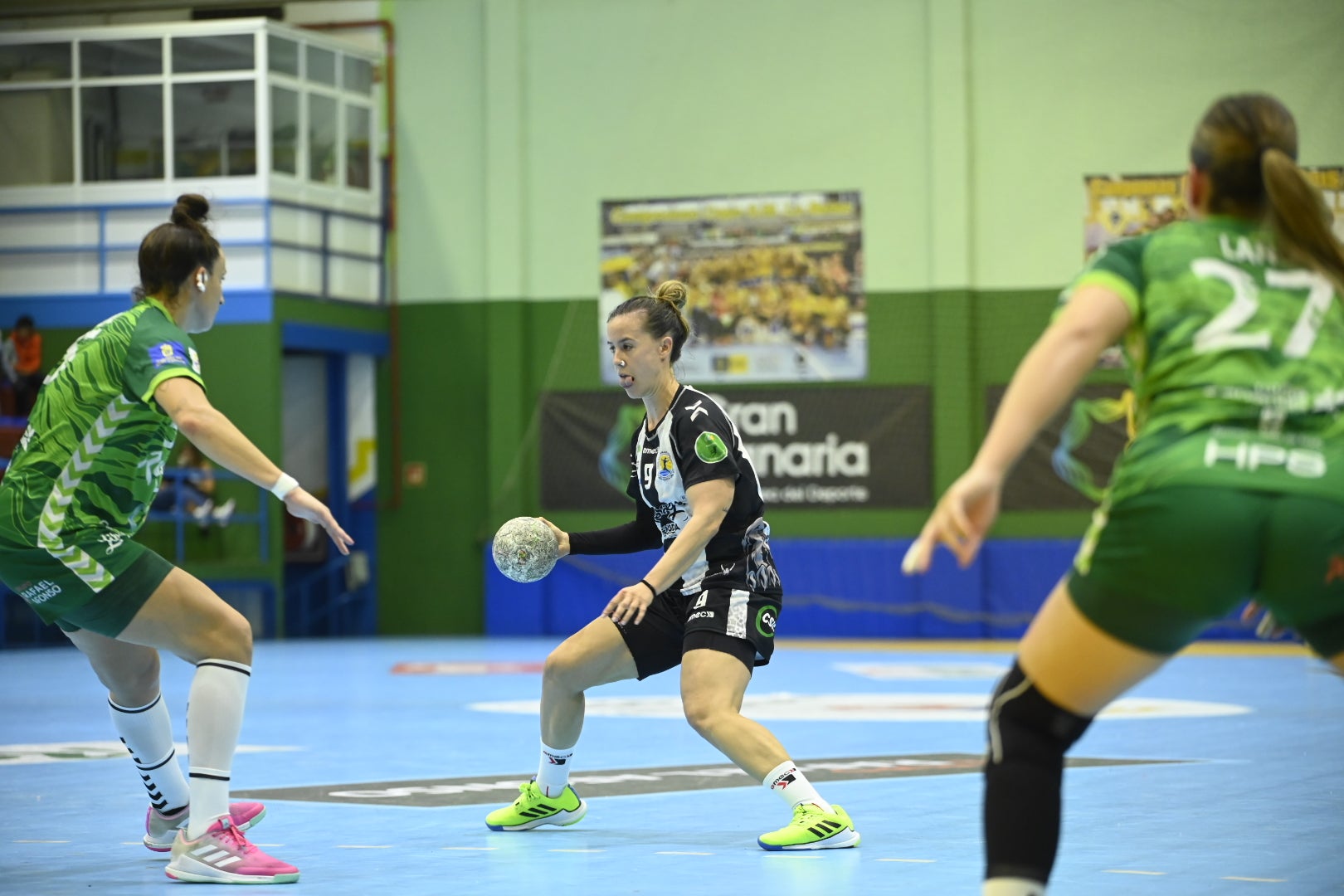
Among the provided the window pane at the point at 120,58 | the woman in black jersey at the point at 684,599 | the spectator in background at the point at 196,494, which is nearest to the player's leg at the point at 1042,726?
the woman in black jersey at the point at 684,599

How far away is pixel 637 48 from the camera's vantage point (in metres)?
20.5

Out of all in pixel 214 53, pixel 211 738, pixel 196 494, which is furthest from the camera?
pixel 214 53

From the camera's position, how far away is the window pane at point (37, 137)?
19.7m

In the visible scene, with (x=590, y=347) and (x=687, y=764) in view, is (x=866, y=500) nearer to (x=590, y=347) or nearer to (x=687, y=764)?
(x=590, y=347)

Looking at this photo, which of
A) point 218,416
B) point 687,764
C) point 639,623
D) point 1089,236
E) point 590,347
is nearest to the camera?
point 218,416

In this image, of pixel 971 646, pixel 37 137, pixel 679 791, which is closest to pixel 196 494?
pixel 37 137

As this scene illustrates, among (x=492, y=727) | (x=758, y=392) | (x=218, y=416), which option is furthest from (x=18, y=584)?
(x=758, y=392)

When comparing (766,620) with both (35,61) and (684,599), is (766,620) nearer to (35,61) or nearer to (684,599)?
(684,599)

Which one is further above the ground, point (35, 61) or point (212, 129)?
point (35, 61)

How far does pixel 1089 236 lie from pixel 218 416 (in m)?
16.1

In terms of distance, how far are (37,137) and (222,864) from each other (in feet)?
55.1

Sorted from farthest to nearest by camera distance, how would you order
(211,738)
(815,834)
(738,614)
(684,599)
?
(684,599) < (738,614) < (815,834) < (211,738)

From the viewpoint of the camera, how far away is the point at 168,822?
5.54m

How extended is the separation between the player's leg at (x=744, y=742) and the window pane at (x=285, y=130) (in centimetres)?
1520
